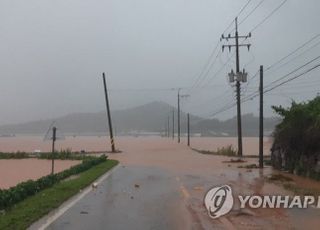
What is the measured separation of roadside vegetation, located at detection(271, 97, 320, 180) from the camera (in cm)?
2739

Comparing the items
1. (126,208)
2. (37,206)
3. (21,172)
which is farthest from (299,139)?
(37,206)

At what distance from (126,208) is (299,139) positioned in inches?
637

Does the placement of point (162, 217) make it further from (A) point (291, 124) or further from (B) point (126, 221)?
(A) point (291, 124)

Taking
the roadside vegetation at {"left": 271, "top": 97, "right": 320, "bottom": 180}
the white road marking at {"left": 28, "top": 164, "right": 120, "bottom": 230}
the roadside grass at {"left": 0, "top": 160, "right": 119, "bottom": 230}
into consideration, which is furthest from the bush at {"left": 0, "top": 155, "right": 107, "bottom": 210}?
the roadside vegetation at {"left": 271, "top": 97, "right": 320, "bottom": 180}

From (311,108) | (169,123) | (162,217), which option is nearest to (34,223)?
(162,217)

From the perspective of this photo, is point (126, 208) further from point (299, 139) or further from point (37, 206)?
point (299, 139)

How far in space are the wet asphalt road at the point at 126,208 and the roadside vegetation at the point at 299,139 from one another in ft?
23.6

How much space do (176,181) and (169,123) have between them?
165 meters

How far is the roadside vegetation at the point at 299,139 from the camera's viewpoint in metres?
27.4

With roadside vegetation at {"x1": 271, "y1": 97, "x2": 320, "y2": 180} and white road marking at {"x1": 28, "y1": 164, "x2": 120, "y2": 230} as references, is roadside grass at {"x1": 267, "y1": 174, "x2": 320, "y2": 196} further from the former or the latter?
white road marking at {"x1": 28, "y1": 164, "x2": 120, "y2": 230}

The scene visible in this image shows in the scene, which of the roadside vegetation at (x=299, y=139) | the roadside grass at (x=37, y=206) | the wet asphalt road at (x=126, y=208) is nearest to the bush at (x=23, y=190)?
the roadside grass at (x=37, y=206)

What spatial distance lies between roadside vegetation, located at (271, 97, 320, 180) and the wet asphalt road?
7199mm

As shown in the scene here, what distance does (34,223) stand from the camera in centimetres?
1334

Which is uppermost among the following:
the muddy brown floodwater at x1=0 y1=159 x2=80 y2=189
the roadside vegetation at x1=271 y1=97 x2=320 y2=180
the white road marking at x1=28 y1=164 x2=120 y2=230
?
the roadside vegetation at x1=271 y1=97 x2=320 y2=180
